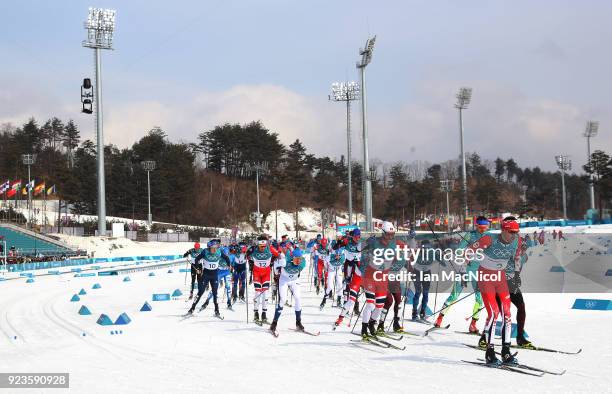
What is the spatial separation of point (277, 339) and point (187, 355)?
2.30m

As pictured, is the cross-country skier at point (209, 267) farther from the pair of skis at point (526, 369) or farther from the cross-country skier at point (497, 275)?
the pair of skis at point (526, 369)

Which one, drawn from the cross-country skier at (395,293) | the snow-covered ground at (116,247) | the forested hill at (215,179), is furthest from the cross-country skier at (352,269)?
the forested hill at (215,179)

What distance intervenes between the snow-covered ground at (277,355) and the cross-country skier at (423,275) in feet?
2.52

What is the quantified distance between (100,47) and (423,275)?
192ft

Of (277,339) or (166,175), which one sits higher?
(166,175)

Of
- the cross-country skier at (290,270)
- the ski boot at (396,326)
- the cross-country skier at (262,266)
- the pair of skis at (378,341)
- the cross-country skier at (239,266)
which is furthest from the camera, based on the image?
the cross-country skier at (239,266)

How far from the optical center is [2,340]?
1378cm

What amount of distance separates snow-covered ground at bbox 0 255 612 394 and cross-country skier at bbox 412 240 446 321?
0.77 metres

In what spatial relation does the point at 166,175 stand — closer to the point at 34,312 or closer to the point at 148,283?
the point at 148,283

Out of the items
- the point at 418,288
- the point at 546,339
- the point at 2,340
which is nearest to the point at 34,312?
the point at 2,340

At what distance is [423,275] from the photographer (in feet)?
48.4

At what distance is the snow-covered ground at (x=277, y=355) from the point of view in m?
8.72

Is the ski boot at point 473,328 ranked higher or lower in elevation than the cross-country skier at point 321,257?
lower

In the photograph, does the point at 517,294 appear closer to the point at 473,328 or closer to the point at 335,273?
the point at 473,328
